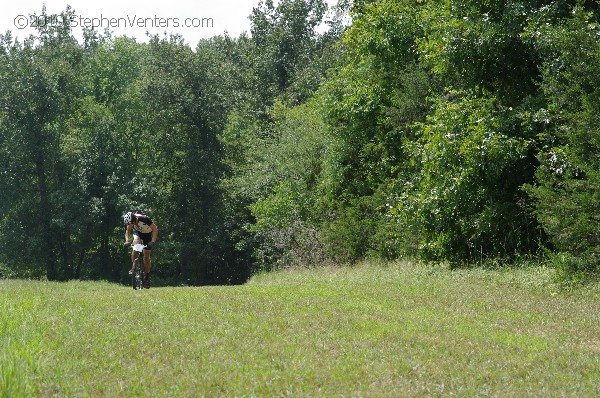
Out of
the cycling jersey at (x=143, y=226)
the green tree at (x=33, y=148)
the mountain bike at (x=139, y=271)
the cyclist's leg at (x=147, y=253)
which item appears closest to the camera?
the cycling jersey at (x=143, y=226)

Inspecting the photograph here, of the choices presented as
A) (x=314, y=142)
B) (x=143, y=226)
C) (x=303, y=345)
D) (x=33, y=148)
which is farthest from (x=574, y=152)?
(x=33, y=148)

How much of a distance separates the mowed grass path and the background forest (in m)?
4.26

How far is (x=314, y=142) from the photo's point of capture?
135ft

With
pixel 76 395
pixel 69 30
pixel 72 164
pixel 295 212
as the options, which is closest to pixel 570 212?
pixel 76 395

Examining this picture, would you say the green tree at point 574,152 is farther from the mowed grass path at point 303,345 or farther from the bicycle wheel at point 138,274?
the bicycle wheel at point 138,274

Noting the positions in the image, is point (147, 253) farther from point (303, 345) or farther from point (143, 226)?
point (303, 345)

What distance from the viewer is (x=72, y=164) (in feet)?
172

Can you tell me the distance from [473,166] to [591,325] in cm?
909

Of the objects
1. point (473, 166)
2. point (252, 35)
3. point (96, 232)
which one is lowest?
point (96, 232)

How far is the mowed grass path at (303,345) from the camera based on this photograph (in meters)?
7.23

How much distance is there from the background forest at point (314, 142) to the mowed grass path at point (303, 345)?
4.26 metres

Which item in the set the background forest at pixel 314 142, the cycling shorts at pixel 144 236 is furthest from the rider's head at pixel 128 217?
the background forest at pixel 314 142

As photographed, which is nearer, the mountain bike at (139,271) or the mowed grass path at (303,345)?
the mowed grass path at (303,345)

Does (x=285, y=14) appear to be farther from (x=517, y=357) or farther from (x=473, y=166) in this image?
(x=517, y=357)
